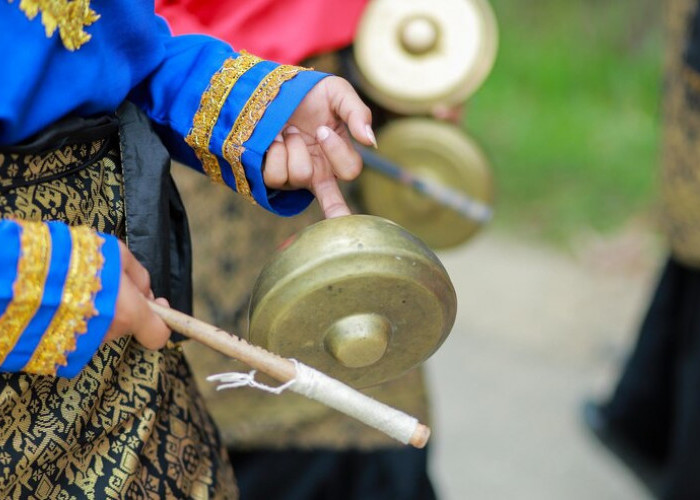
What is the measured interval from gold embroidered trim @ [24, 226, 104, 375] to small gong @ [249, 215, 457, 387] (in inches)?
5.8

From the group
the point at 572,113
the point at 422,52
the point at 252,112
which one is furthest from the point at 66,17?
the point at 572,113

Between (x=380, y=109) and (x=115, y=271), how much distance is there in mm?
1092

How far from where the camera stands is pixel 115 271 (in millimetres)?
848

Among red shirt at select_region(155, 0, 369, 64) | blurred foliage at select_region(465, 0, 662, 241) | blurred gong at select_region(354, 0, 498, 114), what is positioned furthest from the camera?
blurred foliage at select_region(465, 0, 662, 241)

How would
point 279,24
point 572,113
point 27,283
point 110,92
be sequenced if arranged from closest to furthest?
point 27,283 → point 110,92 → point 279,24 → point 572,113

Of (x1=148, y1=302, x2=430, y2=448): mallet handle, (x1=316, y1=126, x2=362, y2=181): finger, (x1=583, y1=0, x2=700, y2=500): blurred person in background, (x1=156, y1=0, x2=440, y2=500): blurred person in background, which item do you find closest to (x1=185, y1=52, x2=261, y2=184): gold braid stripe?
(x1=316, y1=126, x2=362, y2=181): finger

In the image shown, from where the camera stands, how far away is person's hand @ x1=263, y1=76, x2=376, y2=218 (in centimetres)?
100

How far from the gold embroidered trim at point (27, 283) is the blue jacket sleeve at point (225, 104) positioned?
242mm

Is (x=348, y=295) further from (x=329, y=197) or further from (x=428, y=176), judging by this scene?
(x=428, y=176)

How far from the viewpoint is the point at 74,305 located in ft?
2.73

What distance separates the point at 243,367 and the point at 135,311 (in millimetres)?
779

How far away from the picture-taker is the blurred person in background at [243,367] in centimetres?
155

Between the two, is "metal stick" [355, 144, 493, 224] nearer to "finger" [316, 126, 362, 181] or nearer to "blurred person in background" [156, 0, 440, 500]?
"blurred person in background" [156, 0, 440, 500]

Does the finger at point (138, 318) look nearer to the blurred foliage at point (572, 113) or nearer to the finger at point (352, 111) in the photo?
the finger at point (352, 111)
